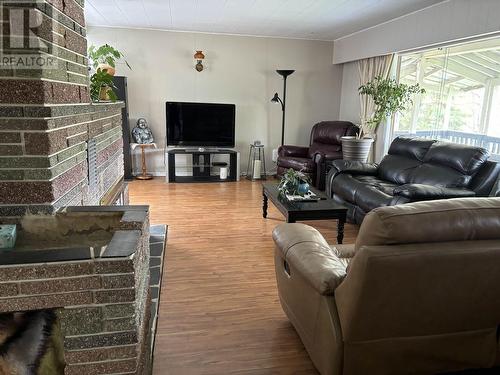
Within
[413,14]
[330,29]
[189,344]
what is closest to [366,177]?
[413,14]

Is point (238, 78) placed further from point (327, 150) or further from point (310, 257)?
point (310, 257)

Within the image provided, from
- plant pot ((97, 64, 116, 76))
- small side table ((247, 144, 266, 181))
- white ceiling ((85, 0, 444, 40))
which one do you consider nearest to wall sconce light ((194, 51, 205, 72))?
white ceiling ((85, 0, 444, 40))

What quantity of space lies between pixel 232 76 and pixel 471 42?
3.66m

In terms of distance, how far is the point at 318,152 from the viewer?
5578mm

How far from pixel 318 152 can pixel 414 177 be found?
1.89m

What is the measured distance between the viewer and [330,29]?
5.56 metres

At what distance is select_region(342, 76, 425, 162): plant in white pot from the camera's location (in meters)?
4.64

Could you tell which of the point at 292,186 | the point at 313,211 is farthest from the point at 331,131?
the point at 313,211

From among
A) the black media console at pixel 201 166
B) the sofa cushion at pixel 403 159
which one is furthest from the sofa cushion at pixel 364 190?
the black media console at pixel 201 166

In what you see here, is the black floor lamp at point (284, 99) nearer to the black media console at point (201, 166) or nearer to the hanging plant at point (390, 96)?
the black media console at point (201, 166)

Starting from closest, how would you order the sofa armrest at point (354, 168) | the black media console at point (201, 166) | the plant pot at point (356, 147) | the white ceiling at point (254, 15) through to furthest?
the white ceiling at point (254, 15), the sofa armrest at point (354, 168), the plant pot at point (356, 147), the black media console at point (201, 166)

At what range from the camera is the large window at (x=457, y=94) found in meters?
3.89

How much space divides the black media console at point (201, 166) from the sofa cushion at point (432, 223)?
477cm

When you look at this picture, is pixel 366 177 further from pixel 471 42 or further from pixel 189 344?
pixel 189 344
